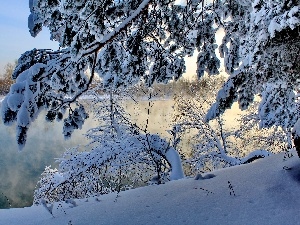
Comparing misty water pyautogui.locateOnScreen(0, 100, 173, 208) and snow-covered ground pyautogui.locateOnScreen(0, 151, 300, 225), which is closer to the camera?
snow-covered ground pyautogui.locateOnScreen(0, 151, 300, 225)

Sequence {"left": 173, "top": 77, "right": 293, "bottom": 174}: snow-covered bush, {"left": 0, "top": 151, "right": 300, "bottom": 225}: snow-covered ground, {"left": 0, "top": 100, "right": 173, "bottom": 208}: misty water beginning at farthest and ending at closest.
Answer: {"left": 0, "top": 100, "right": 173, "bottom": 208}: misty water
{"left": 173, "top": 77, "right": 293, "bottom": 174}: snow-covered bush
{"left": 0, "top": 151, "right": 300, "bottom": 225}: snow-covered ground

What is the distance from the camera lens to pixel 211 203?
3447 millimetres

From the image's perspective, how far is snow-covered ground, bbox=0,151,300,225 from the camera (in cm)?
311

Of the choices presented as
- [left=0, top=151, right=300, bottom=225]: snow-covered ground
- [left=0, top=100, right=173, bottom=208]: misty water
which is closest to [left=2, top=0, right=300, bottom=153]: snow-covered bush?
[left=0, top=151, right=300, bottom=225]: snow-covered ground

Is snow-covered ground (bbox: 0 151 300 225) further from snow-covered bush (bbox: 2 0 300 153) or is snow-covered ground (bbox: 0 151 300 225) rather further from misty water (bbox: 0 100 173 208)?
misty water (bbox: 0 100 173 208)

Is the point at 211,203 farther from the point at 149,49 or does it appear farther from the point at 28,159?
the point at 28,159

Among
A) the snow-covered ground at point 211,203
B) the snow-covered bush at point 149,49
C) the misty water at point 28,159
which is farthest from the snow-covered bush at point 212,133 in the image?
the snow-covered ground at point 211,203

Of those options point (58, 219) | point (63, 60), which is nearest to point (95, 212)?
point (58, 219)

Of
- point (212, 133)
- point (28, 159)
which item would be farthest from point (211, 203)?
point (28, 159)

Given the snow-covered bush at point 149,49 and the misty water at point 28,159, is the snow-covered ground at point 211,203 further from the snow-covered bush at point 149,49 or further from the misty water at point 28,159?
the misty water at point 28,159

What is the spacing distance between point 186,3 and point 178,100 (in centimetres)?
1343

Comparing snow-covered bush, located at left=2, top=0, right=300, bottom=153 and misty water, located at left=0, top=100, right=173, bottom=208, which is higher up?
misty water, located at left=0, top=100, right=173, bottom=208

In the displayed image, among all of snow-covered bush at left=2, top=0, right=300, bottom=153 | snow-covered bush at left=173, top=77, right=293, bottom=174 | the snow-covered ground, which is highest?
snow-covered bush at left=173, top=77, right=293, bottom=174

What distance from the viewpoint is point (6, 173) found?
20750 mm
